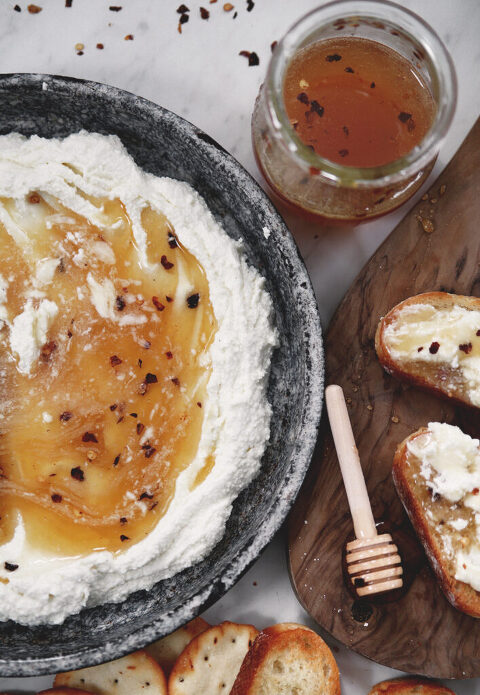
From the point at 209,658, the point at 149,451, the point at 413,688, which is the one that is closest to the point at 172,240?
the point at 149,451

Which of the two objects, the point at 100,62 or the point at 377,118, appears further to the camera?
the point at 100,62

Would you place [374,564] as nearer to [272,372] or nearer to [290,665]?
[290,665]

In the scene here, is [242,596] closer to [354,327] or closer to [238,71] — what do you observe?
[354,327]

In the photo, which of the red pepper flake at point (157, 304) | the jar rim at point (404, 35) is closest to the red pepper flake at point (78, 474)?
the red pepper flake at point (157, 304)

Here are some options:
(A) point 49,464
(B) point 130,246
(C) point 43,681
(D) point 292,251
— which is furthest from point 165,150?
(C) point 43,681

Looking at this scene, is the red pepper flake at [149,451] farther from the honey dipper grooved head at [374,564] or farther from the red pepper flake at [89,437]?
the honey dipper grooved head at [374,564]

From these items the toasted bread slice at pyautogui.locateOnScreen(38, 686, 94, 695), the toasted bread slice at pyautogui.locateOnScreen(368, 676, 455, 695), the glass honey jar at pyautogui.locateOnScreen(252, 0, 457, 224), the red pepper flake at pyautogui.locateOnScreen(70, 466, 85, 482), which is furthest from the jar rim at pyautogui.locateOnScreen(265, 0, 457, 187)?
the toasted bread slice at pyautogui.locateOnScreen(38, 686, 94, 695)
